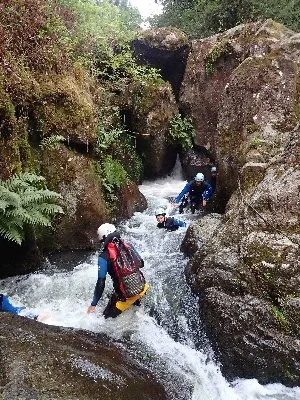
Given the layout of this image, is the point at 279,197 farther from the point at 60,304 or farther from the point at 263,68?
the point at 263,68

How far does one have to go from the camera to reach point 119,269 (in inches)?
212

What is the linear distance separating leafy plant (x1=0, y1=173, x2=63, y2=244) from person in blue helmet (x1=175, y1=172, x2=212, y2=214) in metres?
4.81

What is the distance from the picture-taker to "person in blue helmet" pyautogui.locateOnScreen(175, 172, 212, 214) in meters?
10.5

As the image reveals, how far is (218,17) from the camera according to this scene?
16.4 meters

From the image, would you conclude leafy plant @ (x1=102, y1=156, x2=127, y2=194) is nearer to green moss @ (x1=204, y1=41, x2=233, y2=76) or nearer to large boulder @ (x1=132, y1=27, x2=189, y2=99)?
large boulder @ (x1=132, y1=27, x2=189, y2=99)

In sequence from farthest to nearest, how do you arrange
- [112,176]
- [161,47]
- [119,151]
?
[161,47] < [119,151] < [112,176]

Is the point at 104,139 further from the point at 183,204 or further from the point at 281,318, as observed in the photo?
the point at 281,318

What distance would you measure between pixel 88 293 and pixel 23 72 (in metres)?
4.45

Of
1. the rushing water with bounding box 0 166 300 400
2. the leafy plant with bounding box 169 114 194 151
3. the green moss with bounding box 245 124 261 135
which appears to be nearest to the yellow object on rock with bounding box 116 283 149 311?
the rushing water with bounding box 0 166 300 400

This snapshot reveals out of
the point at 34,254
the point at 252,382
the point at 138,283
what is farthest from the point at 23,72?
the point at 252,382

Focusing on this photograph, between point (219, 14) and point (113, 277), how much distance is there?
46.7 feet

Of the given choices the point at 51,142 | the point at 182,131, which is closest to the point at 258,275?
the point at 51,142

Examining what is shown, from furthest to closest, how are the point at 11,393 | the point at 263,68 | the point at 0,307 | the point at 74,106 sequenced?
the point at 263,68, the point at 74,106, the point at 0,307, the point at 11,393

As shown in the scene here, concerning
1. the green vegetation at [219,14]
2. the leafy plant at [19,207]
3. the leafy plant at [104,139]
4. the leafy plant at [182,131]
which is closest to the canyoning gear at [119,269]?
the leafy plant at [19,207]
